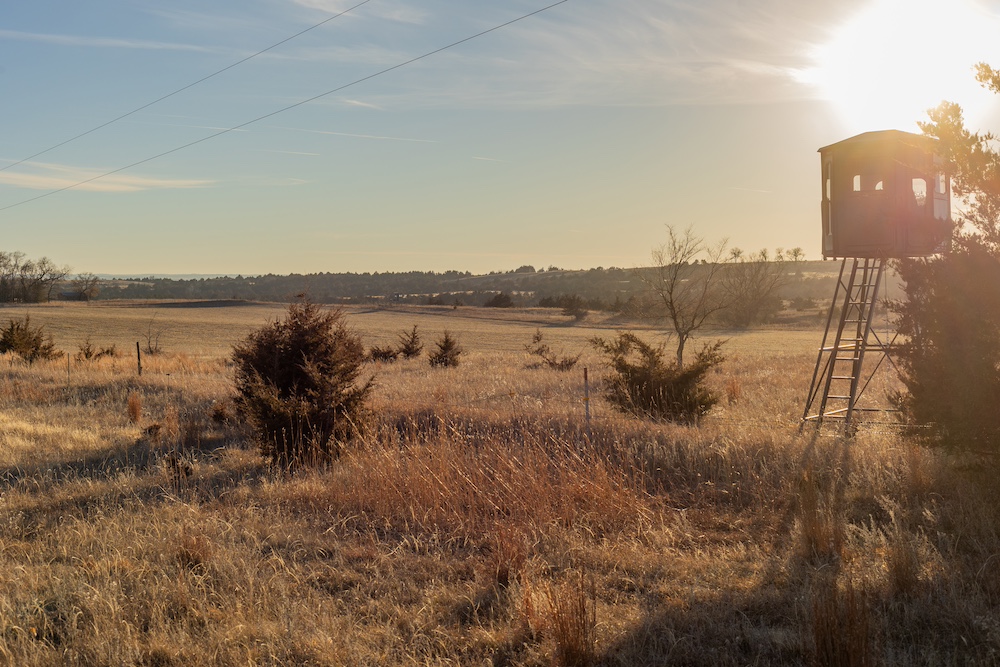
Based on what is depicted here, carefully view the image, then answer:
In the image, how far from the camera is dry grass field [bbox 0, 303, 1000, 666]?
4.37 metres

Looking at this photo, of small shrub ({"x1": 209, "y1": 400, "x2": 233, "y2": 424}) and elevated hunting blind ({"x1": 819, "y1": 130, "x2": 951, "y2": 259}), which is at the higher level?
elevated hunting blind ({"x1": 819, "y1": 130, "x2": 951, "y2": 259})

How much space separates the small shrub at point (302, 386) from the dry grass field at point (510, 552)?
54 centimetres

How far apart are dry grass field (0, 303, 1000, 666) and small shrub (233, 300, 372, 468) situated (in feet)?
1.79

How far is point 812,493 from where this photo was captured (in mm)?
6633

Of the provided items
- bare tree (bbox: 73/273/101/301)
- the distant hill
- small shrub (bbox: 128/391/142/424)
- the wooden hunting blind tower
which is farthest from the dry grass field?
bare tree (bbox: 73/273/101/301)

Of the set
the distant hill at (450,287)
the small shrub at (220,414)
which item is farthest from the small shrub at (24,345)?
the distant hill at (450,287)

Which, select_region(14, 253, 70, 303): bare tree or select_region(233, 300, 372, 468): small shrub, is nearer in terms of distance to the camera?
select_region(233, 300, 372, 468): small shrub

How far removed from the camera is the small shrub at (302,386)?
10383mm

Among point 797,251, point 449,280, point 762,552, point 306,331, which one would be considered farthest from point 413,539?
point 449,280

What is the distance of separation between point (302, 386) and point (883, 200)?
896cm

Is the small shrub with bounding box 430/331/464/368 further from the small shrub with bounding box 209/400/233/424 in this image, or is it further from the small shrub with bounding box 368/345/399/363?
the small shrub with bounding box 209/400/233/424

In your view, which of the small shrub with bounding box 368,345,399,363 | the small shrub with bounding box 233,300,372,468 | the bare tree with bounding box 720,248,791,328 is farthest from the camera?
the bare tree with bounding box 720,248,791,328

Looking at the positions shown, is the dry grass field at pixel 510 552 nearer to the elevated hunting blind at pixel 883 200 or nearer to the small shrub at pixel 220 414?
the small shrub at pixel 220 414

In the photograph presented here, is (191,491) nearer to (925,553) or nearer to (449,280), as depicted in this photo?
(925,553)
